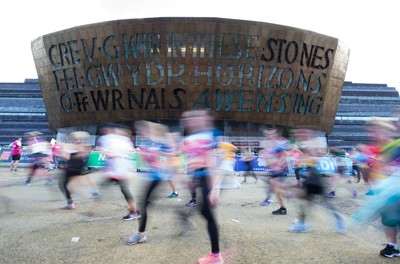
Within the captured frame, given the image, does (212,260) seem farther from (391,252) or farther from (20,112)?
(20,112)

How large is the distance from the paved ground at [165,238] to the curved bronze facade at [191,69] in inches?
1083

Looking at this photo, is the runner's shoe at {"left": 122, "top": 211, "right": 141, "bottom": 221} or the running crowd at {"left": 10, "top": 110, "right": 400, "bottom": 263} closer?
the running crowd at {"left": 10, "top": 110, "right": 400, "bottom": 263}

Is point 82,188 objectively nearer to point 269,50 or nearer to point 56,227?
point 56,227

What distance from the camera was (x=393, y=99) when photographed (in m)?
69.9

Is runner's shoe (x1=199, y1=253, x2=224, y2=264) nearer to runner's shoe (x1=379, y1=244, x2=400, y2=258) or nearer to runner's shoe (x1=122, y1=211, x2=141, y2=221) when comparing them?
runner's shoe (x1=379, y1=244, x2=400, y2=258)

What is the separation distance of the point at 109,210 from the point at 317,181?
4609 mm

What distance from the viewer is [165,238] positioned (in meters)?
5.21

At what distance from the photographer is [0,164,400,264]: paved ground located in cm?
430

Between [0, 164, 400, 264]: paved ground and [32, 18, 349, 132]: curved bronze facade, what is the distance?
27512 millimetres

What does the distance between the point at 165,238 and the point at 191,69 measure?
1201 inches

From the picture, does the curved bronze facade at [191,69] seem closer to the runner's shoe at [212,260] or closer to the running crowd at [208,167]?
the running crowd at [208,167]

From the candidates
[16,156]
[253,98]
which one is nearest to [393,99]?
[253,98]

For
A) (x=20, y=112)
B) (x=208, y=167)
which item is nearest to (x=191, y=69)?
(x=208, y=167)

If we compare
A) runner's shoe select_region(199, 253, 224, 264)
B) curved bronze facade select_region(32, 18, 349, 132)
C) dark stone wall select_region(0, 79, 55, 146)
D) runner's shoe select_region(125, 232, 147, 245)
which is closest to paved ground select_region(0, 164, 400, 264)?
runner's shoe select_region(125, 232, 147, 245)
